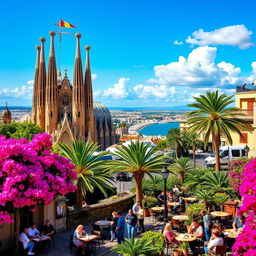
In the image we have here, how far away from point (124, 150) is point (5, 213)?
8.19 meters

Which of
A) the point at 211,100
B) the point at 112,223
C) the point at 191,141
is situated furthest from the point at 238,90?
the point at 112,223

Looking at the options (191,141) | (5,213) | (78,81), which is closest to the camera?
(5,213)

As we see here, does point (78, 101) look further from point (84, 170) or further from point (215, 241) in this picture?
point (215, 241)

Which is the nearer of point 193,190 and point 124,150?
point 124,150

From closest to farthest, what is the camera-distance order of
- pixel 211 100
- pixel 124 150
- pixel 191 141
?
pixel 124 150, pixel 211 100, pixel 191 141

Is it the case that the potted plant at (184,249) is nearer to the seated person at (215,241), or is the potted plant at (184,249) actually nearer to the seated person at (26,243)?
the seated person at (215,241)

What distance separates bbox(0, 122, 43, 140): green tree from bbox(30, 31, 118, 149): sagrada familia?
660 inches

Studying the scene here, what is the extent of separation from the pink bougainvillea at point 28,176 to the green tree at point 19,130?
128 ft

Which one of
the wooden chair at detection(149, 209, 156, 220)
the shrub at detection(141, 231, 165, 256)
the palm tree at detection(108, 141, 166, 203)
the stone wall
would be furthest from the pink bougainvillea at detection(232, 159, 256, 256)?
the stone wall

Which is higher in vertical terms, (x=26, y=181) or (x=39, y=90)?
(x=39, y=90)

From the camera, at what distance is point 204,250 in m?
11.4

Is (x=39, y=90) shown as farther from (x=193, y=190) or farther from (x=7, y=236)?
(x=7, y=236)

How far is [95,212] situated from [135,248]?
6605mm

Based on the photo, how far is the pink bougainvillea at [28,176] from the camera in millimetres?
10336
